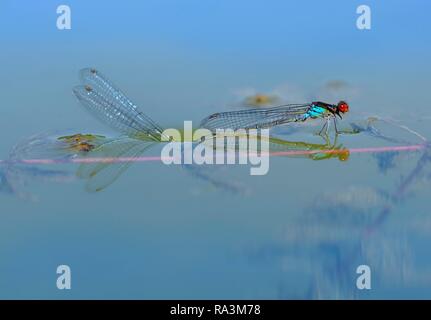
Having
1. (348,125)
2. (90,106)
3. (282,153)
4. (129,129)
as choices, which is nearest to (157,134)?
(129,129)

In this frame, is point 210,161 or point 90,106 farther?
point 90,106

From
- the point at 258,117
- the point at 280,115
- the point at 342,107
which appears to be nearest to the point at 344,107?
the point at 342,107

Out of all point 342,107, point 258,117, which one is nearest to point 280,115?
point 258,117

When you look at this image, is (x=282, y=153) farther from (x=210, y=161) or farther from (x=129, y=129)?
(x=129, y=129)

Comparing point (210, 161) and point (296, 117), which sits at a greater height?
point (296, 117)

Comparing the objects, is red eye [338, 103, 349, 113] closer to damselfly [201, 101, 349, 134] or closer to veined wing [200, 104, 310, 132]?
damselfly [201, 101, 349, 134]

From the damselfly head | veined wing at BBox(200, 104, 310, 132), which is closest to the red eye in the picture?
the damselfly head

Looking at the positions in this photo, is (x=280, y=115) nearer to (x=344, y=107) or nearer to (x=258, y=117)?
(x=258, y=117)
